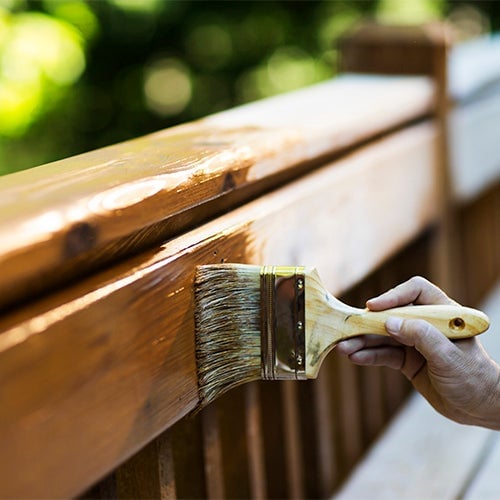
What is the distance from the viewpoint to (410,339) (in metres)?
1.16

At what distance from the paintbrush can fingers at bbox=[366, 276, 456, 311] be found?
0.8 inches

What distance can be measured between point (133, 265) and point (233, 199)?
301mm

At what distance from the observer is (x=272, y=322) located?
1.16 metres

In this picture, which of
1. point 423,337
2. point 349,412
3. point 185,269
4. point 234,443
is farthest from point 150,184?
point 349,412

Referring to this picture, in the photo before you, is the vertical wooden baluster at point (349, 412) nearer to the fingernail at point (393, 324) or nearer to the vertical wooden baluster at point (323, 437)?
the vertical wooden baluster at point (323, 437)

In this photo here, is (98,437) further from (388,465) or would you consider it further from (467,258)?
(467,258)

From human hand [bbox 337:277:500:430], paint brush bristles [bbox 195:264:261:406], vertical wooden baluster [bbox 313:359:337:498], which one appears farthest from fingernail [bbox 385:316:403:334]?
vertical wooden baluster [bbox 313:359:337:498]

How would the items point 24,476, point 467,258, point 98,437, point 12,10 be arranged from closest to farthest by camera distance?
point 24,476 < point 98,437 < point 467,258 < point 12,10

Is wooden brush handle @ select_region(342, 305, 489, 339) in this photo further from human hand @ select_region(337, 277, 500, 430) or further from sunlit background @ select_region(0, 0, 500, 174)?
sunlit background @ select_region(0, 0, 500, 174)

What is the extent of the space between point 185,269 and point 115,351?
17 centimetres

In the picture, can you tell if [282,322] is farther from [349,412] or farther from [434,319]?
[349,412]

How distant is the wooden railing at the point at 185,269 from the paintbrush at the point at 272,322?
0.03m

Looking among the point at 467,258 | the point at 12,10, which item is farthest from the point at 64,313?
the point at 12,10

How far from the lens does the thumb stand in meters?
1.15
